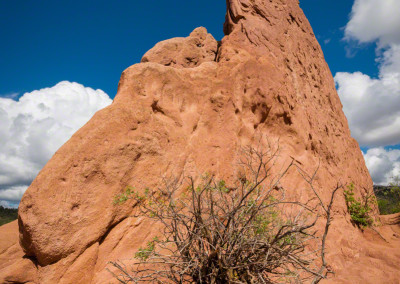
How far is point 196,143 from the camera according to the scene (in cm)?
583

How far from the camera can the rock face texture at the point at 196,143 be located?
405 centimetres

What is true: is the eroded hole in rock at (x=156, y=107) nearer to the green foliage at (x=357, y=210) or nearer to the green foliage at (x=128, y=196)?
the green foliage at (x=128, y=196)

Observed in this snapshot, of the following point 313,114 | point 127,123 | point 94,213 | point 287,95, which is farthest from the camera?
point 313,114

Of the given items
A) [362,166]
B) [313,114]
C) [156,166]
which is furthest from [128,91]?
[362,166]

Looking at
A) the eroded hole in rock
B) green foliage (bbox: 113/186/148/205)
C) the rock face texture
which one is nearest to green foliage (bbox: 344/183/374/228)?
the rock face texture

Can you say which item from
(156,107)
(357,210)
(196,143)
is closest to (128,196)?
(196,143)

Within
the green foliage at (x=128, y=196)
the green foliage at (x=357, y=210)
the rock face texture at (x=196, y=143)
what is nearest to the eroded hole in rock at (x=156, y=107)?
A: the rock face texture at (x=196, y=143)

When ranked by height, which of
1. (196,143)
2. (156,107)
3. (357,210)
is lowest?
(357,210)

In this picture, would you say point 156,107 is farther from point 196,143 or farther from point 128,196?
point 128,196

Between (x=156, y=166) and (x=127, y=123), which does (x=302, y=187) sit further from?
(x=127, y=123)

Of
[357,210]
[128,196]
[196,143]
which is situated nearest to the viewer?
[128,196]

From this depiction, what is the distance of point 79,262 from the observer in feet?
13.1

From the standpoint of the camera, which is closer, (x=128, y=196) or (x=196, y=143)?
(x=128, y=196)

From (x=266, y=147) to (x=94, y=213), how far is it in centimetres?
433
